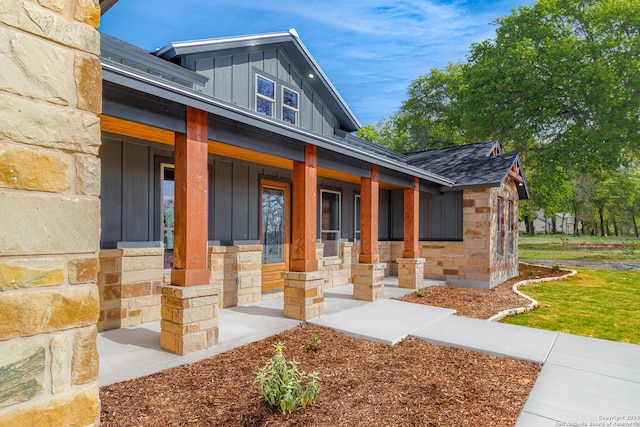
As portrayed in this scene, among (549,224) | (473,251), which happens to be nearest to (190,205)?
(473,251)

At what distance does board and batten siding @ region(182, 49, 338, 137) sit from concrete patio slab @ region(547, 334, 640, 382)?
5749 mm

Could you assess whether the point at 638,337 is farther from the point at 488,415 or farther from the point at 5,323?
the point at 5,323

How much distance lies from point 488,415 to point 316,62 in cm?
956

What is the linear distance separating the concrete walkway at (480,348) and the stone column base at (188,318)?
14cm

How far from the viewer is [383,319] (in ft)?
21.6

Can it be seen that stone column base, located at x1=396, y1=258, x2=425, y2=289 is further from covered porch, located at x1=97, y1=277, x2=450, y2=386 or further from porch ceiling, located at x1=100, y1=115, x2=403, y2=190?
porch ceiling, located at x1=100, y1=115, x2=403, y2=190

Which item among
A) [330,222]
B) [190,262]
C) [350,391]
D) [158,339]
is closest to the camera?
[350,391]

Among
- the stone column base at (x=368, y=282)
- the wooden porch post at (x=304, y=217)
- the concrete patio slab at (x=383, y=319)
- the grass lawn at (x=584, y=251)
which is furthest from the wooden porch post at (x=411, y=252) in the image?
the grass lawn at (x=584, y=251)

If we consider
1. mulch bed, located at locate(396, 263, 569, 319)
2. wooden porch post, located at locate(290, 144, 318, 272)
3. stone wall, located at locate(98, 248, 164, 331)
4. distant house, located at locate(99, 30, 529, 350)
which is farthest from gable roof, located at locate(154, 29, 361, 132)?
mulch bed, located at locate(396, 263, 569, 319)

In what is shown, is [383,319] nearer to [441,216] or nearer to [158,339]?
[158,339]

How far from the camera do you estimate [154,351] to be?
467cm

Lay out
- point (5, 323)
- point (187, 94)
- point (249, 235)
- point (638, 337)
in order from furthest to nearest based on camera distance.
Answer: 1. point (249, 235)
2. point (638, 337)
3. point (187, 94)
4. point (5, 323)

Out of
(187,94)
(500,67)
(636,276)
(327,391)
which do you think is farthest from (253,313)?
(500,67)

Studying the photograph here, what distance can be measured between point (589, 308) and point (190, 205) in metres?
9.43
